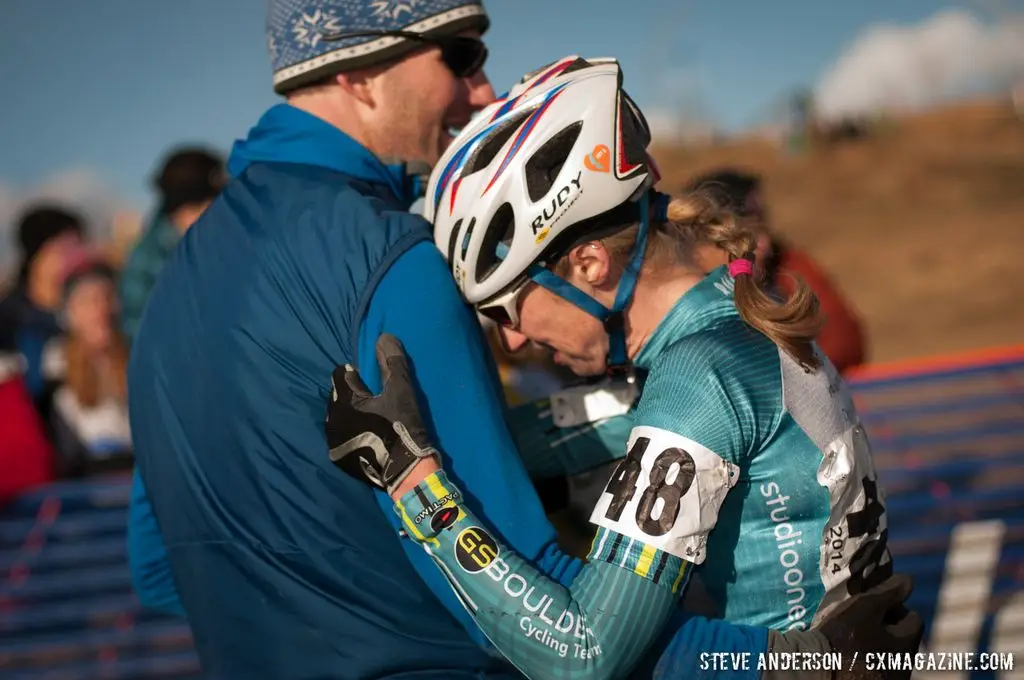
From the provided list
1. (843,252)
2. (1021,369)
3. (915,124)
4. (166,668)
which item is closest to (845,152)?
(915,124)

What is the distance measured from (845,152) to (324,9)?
143 ft

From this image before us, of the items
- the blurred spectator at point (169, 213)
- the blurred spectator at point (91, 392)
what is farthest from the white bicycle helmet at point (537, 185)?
the blurred spectator at point (91, 392)

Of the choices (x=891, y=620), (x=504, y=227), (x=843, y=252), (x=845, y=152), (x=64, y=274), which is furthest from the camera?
(x=845, y=152)

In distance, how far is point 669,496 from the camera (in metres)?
2.00

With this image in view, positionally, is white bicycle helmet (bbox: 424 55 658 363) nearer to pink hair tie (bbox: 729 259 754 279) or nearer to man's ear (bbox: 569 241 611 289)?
man's ear (bbox: 569 241 611 289)

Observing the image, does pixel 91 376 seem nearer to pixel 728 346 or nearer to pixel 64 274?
pixel 64 274

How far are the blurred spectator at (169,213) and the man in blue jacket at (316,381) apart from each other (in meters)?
4.59

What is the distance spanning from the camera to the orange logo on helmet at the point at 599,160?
2.29m

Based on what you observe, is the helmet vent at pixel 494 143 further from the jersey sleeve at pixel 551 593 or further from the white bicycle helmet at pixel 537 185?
the jersey sleeve at pixel 551 593

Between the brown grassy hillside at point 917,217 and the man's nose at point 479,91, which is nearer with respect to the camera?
the man's nose at point 479,91

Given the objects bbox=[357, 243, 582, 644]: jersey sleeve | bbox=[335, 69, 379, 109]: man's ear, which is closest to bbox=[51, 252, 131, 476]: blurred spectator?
bbox=[335, 69, 379, 109]: man's ear

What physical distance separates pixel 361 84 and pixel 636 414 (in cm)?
113

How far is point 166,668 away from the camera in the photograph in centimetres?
606

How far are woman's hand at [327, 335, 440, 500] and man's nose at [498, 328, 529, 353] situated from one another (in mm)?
540
